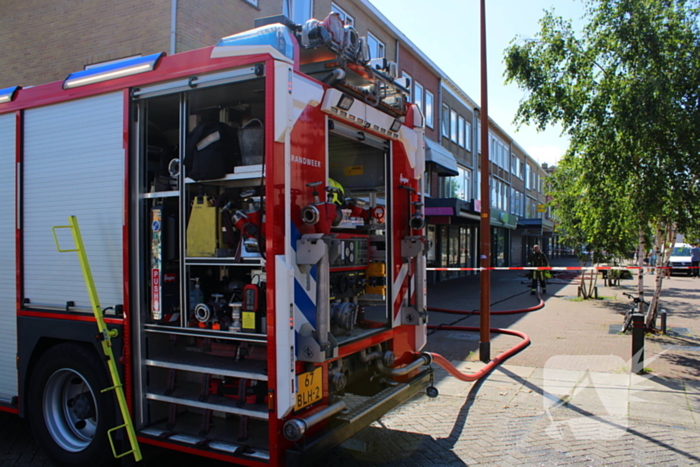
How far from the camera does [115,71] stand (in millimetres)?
4301

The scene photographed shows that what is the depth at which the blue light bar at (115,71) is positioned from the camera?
13.5 feet

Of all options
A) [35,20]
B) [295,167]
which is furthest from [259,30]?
[35,20]

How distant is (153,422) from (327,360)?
1529 mm

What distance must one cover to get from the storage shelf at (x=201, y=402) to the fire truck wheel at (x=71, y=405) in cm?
50

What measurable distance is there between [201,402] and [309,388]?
0.78 metres

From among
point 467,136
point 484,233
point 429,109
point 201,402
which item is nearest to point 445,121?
point 429,109

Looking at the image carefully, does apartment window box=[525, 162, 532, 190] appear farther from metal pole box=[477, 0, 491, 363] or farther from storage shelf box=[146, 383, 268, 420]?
storage shelf box=[146, 383, 268, 420]

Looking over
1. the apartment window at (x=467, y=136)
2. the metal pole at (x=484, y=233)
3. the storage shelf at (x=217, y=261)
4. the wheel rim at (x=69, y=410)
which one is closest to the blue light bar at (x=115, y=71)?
the storage shelf at (x=217, y=261)

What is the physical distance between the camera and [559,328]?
11273 millimetres

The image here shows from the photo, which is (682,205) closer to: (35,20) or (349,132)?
(349,132)

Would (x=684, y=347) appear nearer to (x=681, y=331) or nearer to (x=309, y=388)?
(x=681, y=331)

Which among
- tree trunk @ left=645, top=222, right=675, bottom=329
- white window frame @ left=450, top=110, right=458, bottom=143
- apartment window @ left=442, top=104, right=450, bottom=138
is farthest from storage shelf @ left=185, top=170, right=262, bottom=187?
white window frame @ left=450, top=110, right=458, bottom=143

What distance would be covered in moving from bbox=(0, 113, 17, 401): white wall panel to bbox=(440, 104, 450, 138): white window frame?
22324 mm

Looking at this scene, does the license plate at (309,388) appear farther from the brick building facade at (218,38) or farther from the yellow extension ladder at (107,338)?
the brick building facade at (218,38)
